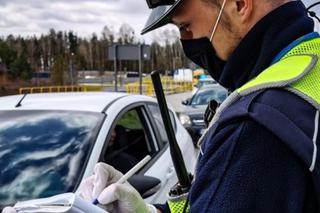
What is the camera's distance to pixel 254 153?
0.93 metres

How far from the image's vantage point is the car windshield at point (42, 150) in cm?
288

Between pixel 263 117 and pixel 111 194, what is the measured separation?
2.05 feet

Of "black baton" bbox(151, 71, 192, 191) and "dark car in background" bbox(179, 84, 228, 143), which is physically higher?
"black baton" bbox(151, 71, 192, 191)

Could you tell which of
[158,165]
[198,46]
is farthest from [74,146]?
[198,46]

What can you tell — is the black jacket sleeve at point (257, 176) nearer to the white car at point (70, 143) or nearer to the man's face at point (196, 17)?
the man's face at point (196, 17)

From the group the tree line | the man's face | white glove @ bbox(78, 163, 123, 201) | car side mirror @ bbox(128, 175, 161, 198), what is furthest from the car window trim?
the tree line

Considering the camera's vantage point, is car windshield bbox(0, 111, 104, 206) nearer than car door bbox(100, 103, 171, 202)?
Yes

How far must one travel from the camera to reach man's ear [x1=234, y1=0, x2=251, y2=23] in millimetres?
1146

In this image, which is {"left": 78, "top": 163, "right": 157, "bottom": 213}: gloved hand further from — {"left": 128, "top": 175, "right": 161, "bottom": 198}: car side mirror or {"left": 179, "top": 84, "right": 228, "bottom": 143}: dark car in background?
{"left": 179, "top": 84, "right": 228, "bottom": 143}: dark car in background

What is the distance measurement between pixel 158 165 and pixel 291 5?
108 inches

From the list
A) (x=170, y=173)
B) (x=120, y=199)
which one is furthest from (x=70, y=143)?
(x=120, y=199)

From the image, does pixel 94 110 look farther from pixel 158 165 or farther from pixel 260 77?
pixel 260 77

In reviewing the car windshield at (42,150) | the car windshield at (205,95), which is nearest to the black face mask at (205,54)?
the car windshield at (42,150)

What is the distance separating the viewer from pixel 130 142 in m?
4.57
